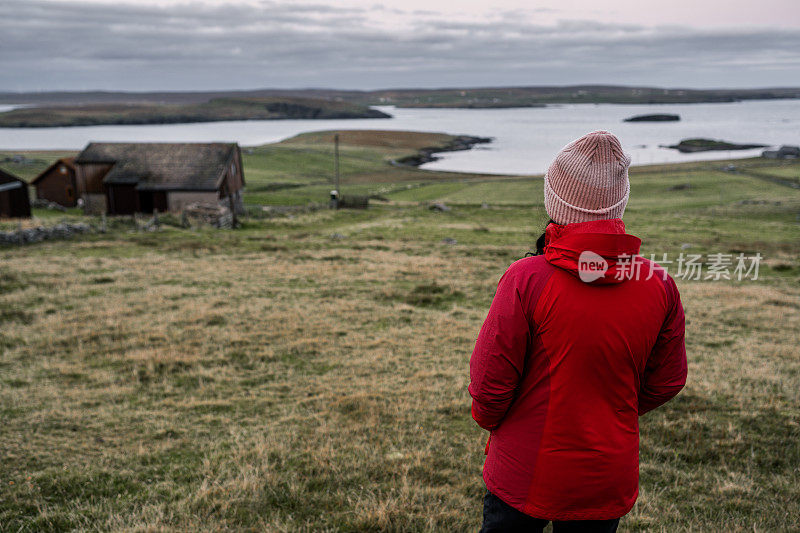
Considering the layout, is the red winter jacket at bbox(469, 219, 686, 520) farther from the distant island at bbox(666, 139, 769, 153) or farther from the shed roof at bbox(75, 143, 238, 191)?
the distant island at bbox(666, 139, 769, 153)

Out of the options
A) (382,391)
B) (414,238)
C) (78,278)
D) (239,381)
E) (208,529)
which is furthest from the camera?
(414,238)

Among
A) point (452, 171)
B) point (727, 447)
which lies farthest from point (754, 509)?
point (452, 171)

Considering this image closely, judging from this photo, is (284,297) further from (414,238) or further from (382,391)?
(414,238)

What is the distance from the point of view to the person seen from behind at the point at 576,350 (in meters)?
2.35

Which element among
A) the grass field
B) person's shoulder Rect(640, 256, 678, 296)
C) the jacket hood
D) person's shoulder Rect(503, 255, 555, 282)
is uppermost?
the jacket hood

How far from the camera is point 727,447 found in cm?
616

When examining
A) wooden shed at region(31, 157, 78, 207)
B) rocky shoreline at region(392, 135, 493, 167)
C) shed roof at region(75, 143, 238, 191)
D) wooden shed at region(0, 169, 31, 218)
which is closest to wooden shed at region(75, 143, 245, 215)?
shed roof at region(75, 143, 238, 191)

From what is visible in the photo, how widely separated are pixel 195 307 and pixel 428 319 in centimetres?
538

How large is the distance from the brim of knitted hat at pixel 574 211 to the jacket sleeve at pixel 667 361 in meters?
0.44

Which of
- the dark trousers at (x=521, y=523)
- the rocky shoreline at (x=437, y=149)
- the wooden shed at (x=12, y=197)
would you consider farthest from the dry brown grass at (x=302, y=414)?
the rocky shoreline at (x=437, y=149)

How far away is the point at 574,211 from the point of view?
8.07 ft

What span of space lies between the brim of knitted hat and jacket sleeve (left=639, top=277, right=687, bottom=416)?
0.44 m

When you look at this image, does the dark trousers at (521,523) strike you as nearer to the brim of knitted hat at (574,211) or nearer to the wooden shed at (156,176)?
the brim of knitted hat at (574,211)

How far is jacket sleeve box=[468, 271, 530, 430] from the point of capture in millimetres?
2402
